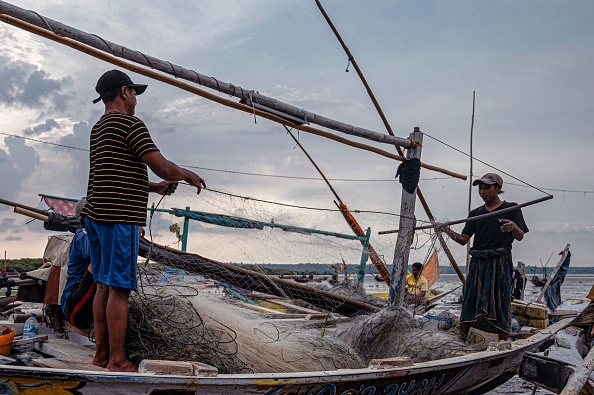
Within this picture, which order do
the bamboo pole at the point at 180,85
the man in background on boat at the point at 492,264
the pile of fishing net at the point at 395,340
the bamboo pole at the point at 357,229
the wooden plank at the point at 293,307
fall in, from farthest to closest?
the bamboo pole at the point at 357,229, the wooden plank at the point at 293,307, the man in background on boat at the point at 492,264, the pile of fishing net at the point at 395,340, the bamboo pole at the point at 180,85

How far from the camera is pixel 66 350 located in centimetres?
327

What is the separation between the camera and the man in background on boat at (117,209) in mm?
2777

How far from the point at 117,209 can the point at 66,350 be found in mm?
1134

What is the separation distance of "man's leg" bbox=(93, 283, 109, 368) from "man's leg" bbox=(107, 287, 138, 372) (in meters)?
0.10

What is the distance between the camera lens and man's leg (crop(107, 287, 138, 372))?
2.76 metres

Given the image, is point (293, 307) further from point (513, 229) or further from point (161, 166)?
point (161, 166)

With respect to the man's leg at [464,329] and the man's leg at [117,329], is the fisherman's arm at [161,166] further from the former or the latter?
the man's leg at [464,329]

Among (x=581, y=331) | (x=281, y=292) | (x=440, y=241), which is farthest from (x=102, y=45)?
(x=581, y=331)

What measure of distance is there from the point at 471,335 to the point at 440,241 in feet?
3.24

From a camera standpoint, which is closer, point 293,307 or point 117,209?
point 117,209

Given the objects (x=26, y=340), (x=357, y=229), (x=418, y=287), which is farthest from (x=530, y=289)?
(x=26, y=340)

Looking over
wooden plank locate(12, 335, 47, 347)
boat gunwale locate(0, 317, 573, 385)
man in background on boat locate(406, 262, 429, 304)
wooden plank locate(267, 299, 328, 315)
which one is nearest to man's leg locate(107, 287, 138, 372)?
boat gunwale locate(0, 317, 573, 385)

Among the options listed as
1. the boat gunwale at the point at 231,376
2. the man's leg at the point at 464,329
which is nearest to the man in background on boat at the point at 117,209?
the boat gunwale at the point at 231,376

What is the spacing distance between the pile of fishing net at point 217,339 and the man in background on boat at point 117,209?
19 centimetres
